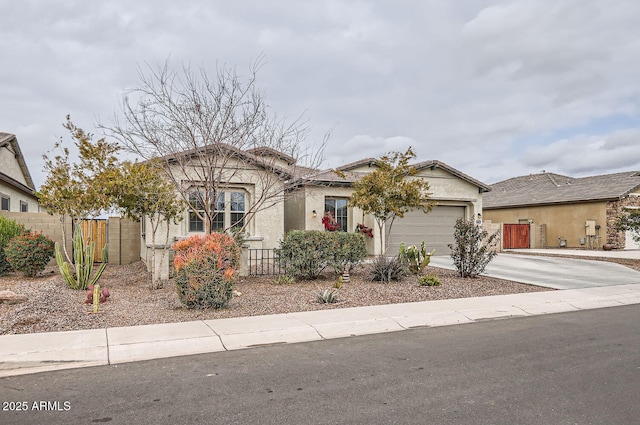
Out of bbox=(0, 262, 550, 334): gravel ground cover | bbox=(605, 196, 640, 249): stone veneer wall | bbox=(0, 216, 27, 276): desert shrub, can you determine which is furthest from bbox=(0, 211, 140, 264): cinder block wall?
bbox=(605, 196, 640, 249): stone veneer wall

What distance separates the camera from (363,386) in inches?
193

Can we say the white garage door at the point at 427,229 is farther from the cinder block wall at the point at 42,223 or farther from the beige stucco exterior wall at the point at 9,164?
the beige stucco exterior wall at the point at 9,164

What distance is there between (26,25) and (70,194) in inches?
174

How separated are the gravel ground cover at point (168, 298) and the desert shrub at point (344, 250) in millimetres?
509

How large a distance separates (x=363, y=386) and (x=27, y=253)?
11.2 m

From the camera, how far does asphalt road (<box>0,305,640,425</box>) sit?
4.12 m

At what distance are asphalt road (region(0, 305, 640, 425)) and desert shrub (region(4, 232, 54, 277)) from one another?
27.6 ft

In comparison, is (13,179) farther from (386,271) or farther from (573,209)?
(573,209)

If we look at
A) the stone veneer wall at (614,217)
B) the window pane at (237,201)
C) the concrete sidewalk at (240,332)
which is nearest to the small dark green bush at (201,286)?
the concrete sidewalk at (240,332)

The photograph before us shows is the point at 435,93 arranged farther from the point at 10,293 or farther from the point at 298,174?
the point at 10,293

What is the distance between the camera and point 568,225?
1104 inches

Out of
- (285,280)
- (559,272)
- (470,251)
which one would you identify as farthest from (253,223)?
(559,272)

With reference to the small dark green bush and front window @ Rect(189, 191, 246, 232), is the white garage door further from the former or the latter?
the small dark green bush

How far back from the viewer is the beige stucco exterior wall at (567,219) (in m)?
26.5
